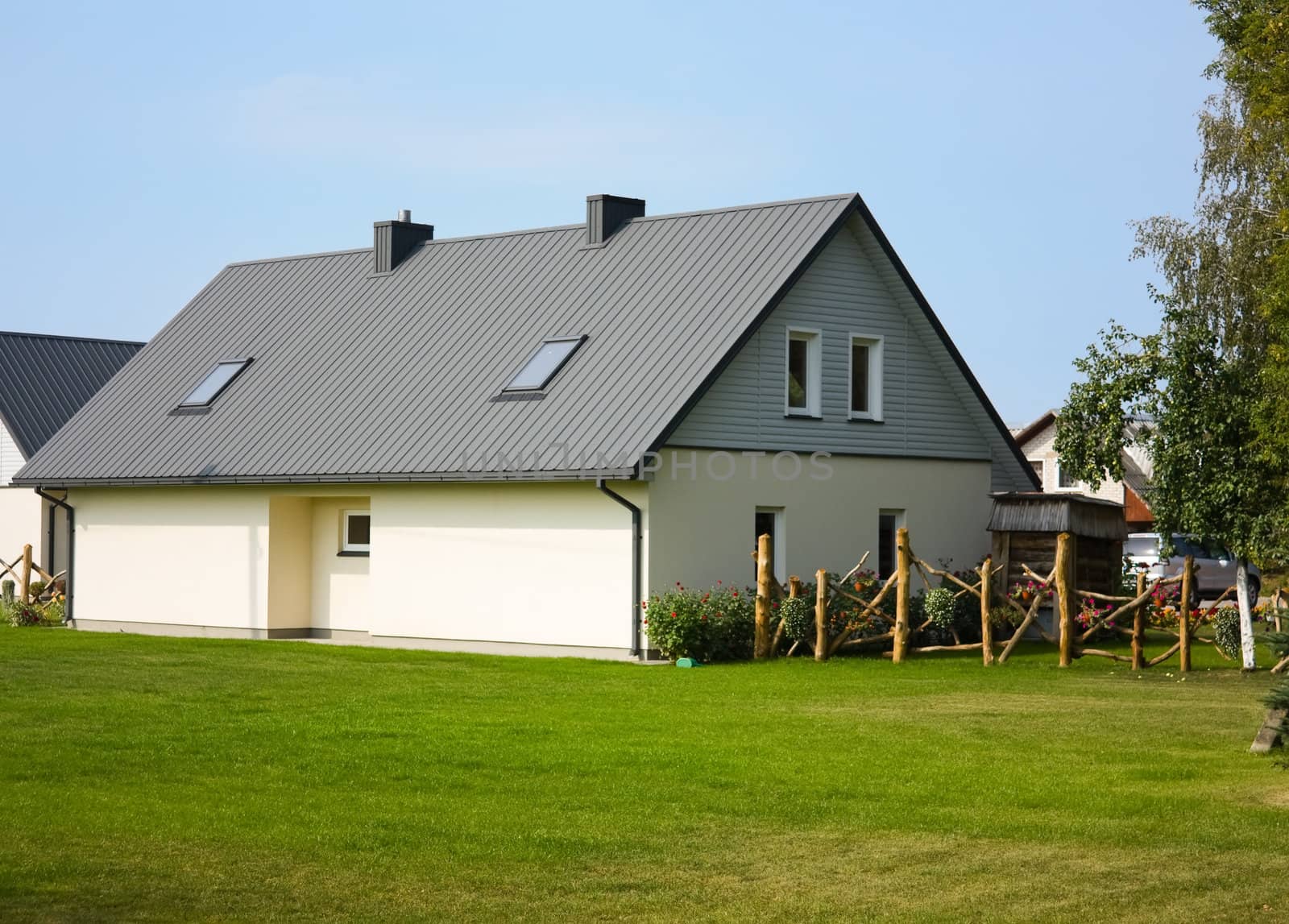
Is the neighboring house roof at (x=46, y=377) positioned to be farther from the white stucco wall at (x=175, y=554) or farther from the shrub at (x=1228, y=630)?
the shrub at (x=1228, y=630)

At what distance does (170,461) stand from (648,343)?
8.58 metres

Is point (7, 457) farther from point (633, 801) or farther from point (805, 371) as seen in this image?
point (633, 801)

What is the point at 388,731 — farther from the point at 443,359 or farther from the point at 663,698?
the point at 443,359

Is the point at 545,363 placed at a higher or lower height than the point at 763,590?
higher

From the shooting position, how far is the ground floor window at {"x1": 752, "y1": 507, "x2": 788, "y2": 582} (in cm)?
2562

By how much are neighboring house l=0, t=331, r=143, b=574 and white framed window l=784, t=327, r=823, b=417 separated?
1859 cm

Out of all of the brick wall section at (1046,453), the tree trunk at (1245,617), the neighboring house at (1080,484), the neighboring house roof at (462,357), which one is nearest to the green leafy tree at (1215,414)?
the tree trunk at (1245,617)

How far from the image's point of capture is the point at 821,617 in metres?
23.4

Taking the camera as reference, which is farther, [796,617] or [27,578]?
[27,578]

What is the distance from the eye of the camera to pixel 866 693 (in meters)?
19.0

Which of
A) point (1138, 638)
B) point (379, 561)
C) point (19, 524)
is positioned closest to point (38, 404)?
point (19, 524)

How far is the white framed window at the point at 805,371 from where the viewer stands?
86.4 ft

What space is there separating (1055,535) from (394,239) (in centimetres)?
1262

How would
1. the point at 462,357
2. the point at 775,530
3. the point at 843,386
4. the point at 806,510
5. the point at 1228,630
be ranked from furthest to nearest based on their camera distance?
the point at 462,357
the point at 843,386
the point at 806,510
the point at 775,530
the point at 1228,630
